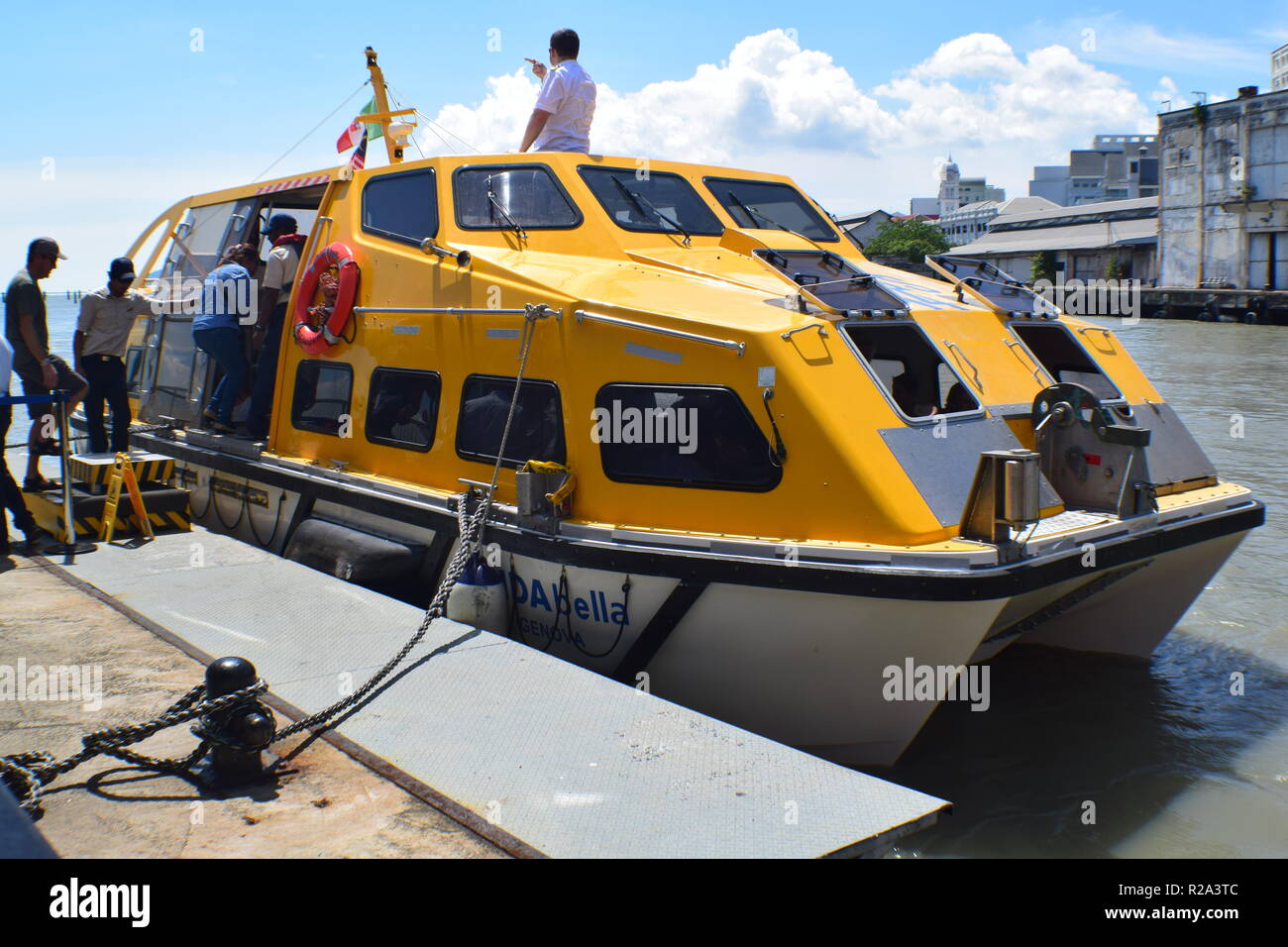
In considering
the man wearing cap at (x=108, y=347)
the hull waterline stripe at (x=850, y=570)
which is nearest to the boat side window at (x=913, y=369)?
the hull waterline stripe at (x=850, y=570)

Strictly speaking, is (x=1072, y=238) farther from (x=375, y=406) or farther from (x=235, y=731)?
(x=235, y=731)

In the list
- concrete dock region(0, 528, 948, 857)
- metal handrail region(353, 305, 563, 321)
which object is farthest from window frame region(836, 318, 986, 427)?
concrete dock region(0, 528, 948, 857)

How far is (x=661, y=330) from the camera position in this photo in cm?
444

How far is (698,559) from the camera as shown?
14.1 ft

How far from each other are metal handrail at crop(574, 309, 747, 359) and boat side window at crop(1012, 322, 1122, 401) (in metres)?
1.99

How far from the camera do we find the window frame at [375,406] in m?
5.54

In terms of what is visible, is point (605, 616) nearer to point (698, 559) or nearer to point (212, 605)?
point (698, 559)

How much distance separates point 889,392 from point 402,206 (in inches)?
119

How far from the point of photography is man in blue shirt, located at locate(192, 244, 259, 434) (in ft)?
23.6

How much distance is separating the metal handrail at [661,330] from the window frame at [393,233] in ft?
4.82

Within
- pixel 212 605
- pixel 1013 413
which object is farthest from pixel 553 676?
pixel 1013 413

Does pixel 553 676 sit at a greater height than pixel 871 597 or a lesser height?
lesser

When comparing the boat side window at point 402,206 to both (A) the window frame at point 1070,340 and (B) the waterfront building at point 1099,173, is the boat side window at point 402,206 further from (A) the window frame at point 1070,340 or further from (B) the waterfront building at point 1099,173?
(B) the waterfront building at point 1099,173
